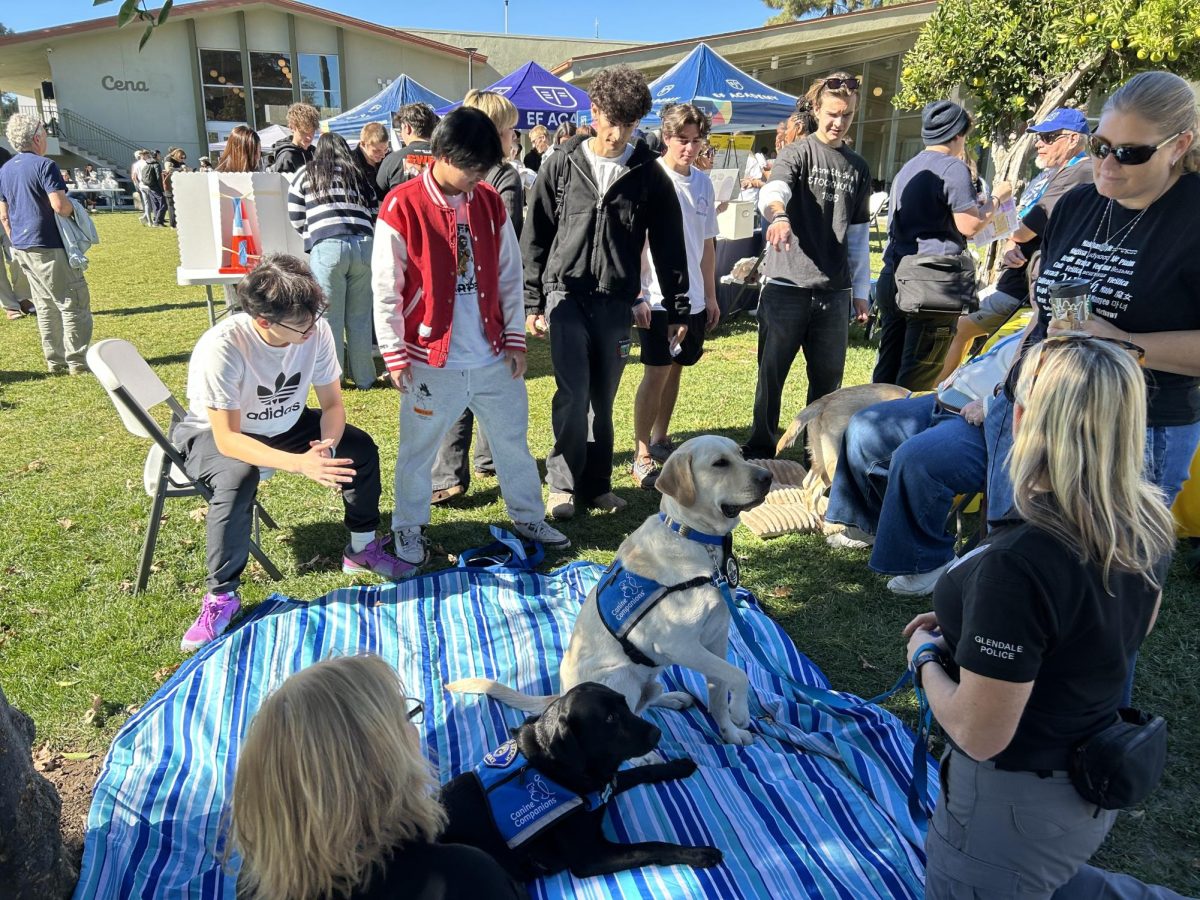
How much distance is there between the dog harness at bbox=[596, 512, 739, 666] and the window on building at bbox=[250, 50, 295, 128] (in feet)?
126

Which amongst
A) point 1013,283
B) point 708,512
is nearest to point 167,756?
point 708,512

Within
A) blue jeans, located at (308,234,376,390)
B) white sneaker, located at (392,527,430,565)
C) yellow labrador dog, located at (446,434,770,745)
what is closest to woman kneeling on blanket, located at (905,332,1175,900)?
yellow labrador dog, located at (446,434,770,745)

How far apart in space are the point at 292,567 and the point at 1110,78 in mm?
14146

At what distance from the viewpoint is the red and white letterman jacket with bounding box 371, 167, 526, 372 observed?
157 inches

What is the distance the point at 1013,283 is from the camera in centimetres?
643

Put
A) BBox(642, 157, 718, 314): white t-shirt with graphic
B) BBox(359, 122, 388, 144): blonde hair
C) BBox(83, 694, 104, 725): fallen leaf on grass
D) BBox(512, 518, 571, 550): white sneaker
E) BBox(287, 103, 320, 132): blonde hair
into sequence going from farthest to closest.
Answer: BBox(287, 103, 320, 132): blonde hair < BBox(359, 122, 388, 144): blonde hair < BBox(642, 157, 718, 314): white t-shirt with graphic < BBox(512, 518, 571, 550): white sneaker < BBox(83, 694, 104, 725): fallen leaf on grass

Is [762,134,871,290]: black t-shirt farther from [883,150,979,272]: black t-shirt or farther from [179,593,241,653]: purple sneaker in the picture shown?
[179,593,241,653]: purple sneaker

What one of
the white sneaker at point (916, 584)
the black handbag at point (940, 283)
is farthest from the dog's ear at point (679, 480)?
the black handbag at point (940, 283)

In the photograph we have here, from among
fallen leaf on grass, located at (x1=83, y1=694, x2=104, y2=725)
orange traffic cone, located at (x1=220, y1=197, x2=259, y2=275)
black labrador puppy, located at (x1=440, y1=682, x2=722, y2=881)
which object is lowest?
fallen leaf on grass, located at (x1=83, y1=694, x2=104, y2=725)

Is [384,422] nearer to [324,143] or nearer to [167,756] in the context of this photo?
[324,143]

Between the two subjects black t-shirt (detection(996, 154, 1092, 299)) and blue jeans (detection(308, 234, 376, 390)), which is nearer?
black t-shirt (detection(996, 154, 1092, 299))

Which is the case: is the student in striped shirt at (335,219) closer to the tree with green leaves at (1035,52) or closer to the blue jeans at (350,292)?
the blue jeans at (350,292)

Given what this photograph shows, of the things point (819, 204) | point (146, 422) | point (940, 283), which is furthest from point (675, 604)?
point (940, 283)

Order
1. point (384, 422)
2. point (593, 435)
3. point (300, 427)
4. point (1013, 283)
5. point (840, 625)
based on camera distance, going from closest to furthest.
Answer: point (840, 625) < point (300, 427) < point (593, 435) < point (1013, 283) < point (384, 422)
